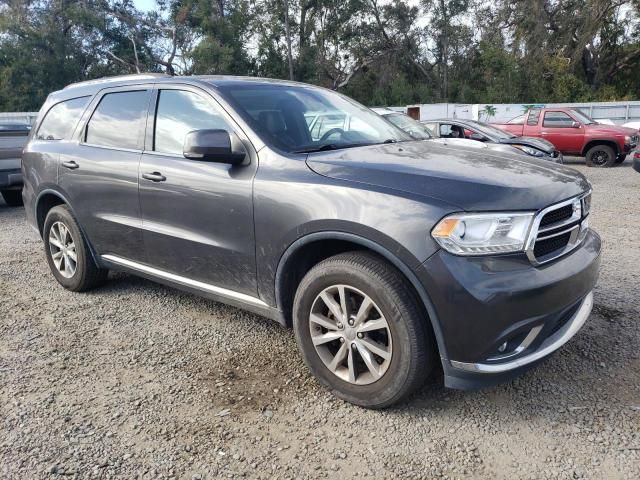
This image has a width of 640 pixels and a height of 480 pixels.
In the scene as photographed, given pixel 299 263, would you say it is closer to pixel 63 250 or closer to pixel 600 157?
pixel 63 250

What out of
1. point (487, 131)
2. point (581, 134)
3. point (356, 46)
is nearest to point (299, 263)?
point (487, 131)

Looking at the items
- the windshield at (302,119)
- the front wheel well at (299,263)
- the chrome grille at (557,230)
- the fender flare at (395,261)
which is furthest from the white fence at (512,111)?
the fender flare at (395,261)

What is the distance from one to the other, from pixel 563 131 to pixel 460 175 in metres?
12.6

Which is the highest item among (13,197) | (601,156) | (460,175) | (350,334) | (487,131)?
(460,175)

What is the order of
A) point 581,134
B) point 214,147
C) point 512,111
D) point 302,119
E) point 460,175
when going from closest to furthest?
point 460,175 < point 214,147 < point 302,119 < point 581,134 < point 512,111

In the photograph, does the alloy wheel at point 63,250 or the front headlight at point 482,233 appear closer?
the front headlight at point 482,233

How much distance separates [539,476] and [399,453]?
1.98 feet

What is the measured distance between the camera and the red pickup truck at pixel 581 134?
1315cm

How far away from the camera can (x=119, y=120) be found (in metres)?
4.00

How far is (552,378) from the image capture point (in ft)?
9.95

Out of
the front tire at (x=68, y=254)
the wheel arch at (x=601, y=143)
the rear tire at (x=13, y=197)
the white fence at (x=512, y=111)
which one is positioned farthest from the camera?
the white fence at (x=512, y=111)

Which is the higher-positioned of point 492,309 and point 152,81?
point 152,81

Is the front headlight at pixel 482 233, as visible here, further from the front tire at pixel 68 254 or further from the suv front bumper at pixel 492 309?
the front tire at pixel 68 254

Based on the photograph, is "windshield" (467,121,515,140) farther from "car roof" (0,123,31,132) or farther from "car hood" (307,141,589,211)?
"car roof" (0,123,31,132)
